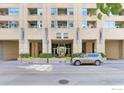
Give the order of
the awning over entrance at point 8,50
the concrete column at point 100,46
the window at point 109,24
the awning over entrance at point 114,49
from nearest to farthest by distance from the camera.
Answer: the concrete column at point 100,46 < the window at point 109,24 < the awning over entrance at point 8,50 < the awning over entrance at point 114,49

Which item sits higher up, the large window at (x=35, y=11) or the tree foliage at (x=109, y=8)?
the large window at (x=35, y=11)

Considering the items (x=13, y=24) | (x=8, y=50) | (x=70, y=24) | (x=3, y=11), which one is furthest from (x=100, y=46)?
(x=3, y=11)

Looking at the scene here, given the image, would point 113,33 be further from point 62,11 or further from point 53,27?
point 53,27

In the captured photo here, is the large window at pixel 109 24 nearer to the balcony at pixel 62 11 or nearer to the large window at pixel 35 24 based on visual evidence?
the balcony at pixel 62 11

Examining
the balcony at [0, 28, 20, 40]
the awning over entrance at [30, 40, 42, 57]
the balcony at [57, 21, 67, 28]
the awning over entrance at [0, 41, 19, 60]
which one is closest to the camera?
the balcony at [0, 28, 20, 40]

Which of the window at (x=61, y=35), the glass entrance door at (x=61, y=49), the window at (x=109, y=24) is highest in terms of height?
the window at (x=109, y=24)

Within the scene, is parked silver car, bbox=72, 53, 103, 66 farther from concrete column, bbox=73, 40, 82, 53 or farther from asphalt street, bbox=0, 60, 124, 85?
concrete column, bbox=73, 40, 82, 53

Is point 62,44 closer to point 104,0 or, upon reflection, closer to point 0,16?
point 0,16

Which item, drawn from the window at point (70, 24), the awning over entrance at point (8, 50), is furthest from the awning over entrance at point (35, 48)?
the window at point (70, 24)

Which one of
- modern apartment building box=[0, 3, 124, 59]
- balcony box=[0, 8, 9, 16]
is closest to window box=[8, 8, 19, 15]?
→ modern apartment building box=[0, 3, 124, 59]

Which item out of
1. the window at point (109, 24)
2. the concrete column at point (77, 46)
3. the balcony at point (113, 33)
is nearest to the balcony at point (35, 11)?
the concrete column at point (77, 46)

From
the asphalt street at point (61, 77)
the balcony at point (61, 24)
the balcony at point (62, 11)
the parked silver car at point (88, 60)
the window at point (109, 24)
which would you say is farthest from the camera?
the balcony at point (62, 11)

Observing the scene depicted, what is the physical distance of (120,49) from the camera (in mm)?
41875

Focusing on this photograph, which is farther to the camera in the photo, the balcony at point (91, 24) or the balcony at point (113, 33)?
the balcony at point (91, 24)
